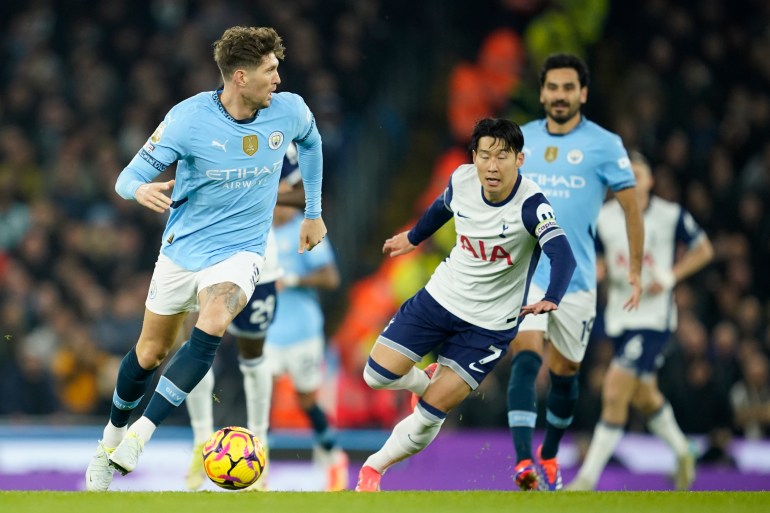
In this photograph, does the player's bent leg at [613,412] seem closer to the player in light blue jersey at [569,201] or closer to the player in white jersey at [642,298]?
the player in white jersey at [642,298]

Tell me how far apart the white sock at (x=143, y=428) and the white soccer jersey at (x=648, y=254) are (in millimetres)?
4585

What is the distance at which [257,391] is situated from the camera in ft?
29.2

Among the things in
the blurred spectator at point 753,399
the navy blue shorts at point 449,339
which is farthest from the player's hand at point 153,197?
the blurred spectator at point 753,399

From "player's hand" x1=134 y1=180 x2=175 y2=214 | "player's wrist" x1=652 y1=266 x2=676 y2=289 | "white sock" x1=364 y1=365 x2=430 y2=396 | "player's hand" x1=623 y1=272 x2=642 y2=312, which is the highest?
"player's hand" x1=134 y1=180 x2=175 y2=214

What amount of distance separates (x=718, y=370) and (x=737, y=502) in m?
6.42

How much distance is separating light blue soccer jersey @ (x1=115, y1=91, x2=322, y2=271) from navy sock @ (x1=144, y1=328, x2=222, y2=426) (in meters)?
0.43

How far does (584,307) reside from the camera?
8.27m

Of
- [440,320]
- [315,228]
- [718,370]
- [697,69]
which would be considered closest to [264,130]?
[315,228]

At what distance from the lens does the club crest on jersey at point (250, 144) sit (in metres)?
7.11

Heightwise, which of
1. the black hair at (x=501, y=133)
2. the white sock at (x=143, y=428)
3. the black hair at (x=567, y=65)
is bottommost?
the white sock at (x=143, y=428)

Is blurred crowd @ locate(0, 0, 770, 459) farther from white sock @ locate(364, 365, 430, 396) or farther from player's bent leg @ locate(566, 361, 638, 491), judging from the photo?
white sock @ locate(364, 365, 430, 396)

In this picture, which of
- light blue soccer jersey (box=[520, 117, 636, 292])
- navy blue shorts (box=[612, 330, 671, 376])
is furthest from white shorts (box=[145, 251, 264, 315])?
navy blue shorts (box=[612, 330, 671, 376])

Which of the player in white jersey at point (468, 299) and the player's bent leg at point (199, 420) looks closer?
the player in white jersey at point (468, 299)

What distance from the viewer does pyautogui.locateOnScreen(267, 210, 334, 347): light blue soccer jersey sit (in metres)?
10.5
